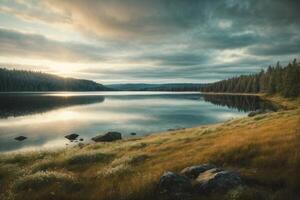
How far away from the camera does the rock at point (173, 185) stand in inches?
428

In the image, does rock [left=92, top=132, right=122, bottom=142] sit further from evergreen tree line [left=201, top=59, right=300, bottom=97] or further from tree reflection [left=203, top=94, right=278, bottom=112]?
evergreen tree line [left=201, top=59, right=300, bottom=97]

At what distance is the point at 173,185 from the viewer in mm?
11172

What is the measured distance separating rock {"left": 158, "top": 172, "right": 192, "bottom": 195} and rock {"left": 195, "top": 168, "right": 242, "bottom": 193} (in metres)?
0.49

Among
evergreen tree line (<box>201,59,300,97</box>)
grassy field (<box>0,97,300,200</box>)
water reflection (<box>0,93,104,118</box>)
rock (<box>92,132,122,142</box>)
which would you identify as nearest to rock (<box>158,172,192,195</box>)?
grassy field (<box>0,97,300,200</box>)

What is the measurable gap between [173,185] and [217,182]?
1.94 meters

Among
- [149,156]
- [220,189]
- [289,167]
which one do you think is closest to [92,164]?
[149,156]

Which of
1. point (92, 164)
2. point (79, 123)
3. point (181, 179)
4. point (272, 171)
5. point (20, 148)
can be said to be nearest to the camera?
point (181, 179)

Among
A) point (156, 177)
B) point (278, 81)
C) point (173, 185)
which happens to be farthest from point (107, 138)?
point (278, 81)

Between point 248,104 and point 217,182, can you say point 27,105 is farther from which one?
point 217,182

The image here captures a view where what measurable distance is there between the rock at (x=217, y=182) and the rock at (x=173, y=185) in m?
0.49

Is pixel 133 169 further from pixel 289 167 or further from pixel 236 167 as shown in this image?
pixel 289 167

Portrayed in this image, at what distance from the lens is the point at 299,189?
10656 millimetres

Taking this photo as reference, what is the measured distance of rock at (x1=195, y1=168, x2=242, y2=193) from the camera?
424 inches

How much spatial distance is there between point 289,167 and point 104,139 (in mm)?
33229
